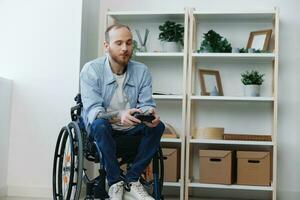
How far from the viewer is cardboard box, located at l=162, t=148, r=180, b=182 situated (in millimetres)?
3436

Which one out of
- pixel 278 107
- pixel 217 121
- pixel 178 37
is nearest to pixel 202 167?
pixel 217 121

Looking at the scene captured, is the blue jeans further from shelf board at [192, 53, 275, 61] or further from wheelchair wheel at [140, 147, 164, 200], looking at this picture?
shelf board at [192, 53, 275, 61]

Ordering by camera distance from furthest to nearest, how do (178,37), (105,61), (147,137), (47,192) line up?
(178,37), (47,192), (105,61), (147,137)

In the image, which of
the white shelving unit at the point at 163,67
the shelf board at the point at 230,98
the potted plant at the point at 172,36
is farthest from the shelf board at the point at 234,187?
the potted plant at the point at 172,36

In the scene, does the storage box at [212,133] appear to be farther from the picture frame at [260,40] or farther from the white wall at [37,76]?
the white wall at [37,76]

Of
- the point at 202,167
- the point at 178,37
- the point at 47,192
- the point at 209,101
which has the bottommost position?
the point at 47,192

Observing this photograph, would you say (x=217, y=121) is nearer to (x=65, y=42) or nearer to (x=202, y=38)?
(x=202, y=38)

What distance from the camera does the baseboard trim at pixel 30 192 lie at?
331 cm

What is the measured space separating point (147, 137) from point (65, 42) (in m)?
1.35

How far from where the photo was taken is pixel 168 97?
11.5 feet

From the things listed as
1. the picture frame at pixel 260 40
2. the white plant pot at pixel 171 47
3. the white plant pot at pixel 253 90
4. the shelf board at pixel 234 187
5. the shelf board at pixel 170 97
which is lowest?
the shelf board at pixel 234 187

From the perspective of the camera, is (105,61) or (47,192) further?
(47,192)

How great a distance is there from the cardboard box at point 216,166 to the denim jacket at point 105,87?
946 mm

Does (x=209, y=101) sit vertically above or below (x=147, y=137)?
above
